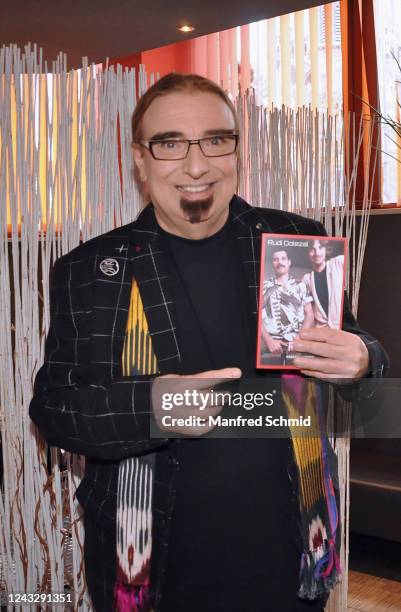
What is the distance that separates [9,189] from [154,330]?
34.0 inches

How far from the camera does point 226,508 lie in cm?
119

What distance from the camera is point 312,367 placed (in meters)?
1.11

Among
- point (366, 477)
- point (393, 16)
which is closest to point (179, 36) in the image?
point (393, 16)

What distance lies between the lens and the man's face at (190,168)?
1.22m

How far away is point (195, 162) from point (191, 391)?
15.4 inches

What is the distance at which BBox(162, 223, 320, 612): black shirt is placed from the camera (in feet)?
3.90

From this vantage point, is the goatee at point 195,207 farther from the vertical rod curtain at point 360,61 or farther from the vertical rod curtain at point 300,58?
the vertical rod curtain at point 300,58

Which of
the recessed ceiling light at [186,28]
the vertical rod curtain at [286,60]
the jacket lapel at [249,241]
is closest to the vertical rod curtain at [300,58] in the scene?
the vertical rod curtain at [286,60]

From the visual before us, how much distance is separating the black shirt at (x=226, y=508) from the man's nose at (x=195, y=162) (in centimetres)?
19

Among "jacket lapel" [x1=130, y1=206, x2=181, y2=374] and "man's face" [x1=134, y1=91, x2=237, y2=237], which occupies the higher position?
"man's face" [x1=134, y1=91, x2=237, y2=237]

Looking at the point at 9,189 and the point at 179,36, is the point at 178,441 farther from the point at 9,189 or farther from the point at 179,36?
the point at 179,36

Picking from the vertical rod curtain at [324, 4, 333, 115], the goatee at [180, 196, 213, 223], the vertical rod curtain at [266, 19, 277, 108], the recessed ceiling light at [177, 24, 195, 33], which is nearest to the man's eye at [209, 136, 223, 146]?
the goatee at [180, 196, 213, 223]

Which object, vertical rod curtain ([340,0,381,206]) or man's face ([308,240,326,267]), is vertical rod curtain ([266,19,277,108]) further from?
man's face ([308,240,326,267])

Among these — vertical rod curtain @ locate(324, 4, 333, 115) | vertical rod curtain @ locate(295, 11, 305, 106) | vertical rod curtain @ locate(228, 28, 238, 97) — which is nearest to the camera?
vertical rod curtain @ locate(324, 4, 333, 115)
